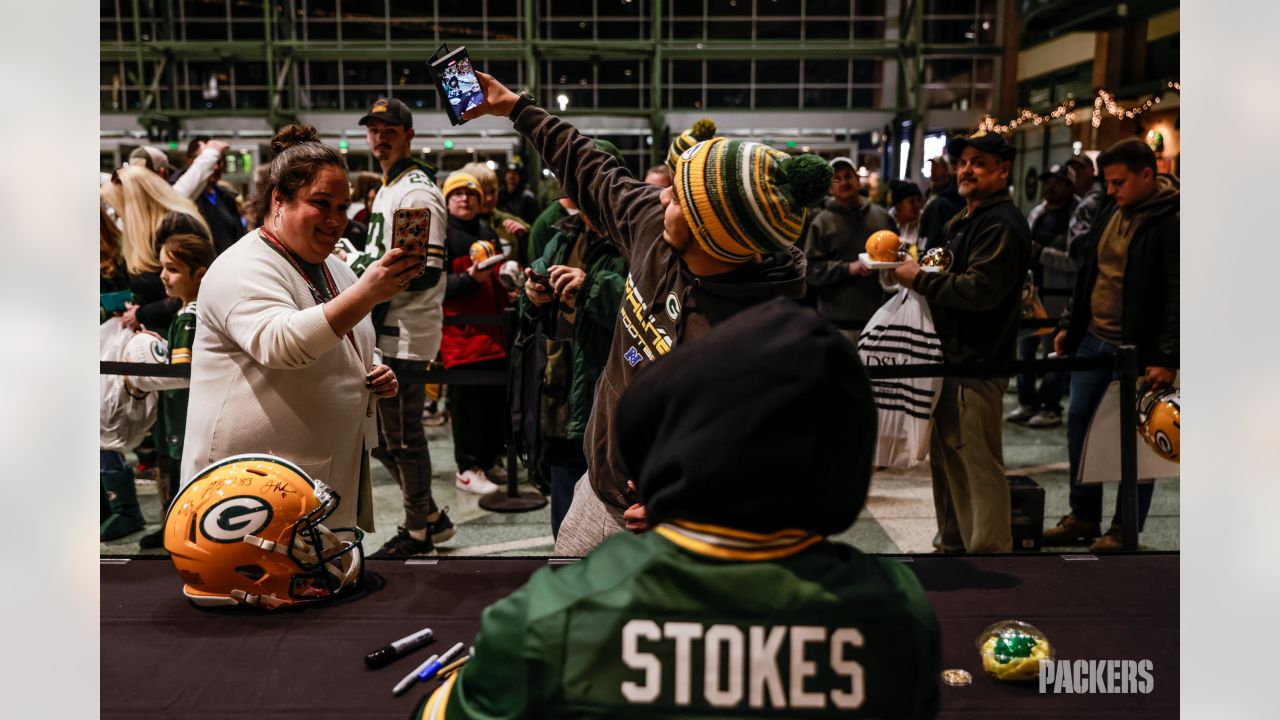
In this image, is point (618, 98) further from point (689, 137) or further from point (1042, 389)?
point (689, 137)

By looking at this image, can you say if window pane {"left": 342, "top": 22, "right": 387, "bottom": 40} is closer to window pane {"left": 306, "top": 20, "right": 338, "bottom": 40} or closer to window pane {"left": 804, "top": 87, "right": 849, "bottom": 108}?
window pane {"left": 306, "top": 20, "right": 338, "bottom": 40}

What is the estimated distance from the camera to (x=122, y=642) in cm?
219

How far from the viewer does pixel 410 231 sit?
228 centimetres

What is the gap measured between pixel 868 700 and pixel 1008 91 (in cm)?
1495

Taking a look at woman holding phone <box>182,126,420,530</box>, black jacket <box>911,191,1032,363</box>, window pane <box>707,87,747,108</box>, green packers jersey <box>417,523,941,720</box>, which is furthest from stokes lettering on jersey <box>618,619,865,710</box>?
window pane <box>707,87,747,108</box>

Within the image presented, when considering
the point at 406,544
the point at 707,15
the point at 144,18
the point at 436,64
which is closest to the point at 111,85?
the point at 144,18

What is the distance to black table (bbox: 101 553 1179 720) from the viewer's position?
1.96 m

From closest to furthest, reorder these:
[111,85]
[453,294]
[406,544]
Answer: [406,544], [453,294], [111,85]

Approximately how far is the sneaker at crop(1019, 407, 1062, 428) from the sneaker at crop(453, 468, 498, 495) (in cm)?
396

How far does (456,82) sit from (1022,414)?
19.2 ft

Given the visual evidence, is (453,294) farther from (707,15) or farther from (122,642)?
(707,15)

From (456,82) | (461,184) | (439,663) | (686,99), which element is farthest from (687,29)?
(439,663)

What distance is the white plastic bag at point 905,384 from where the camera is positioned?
409cm
